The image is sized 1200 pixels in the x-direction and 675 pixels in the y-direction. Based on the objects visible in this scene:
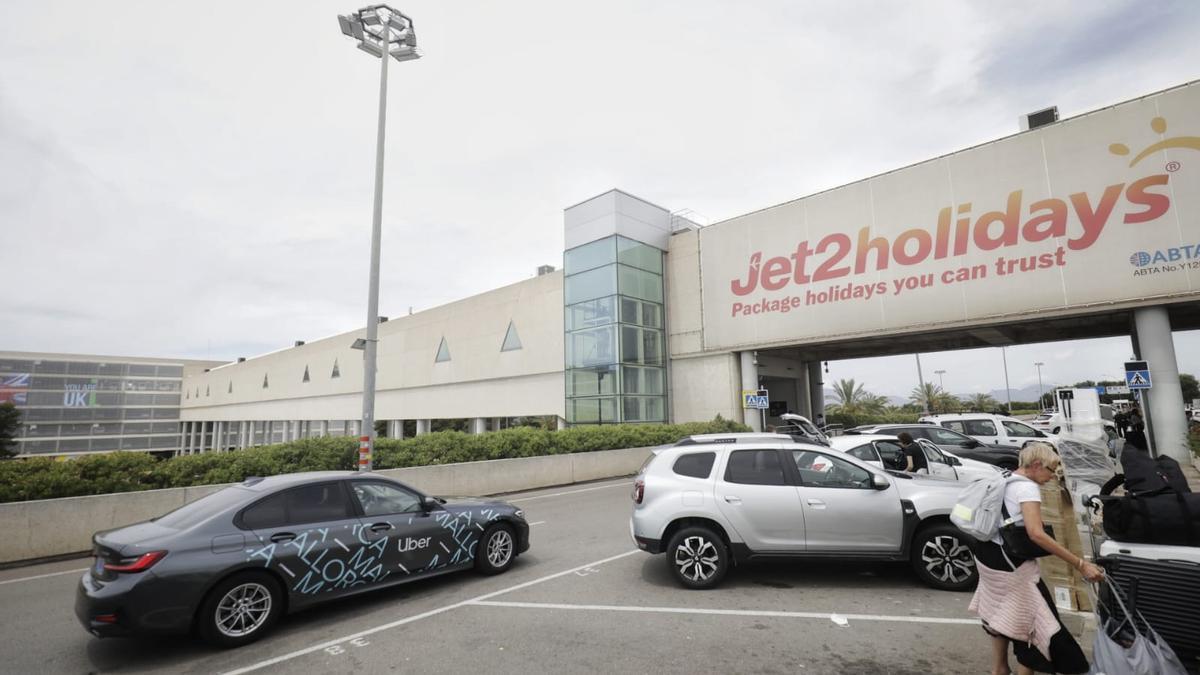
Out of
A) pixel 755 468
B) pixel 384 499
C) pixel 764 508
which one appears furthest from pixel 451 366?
pixel 764 508

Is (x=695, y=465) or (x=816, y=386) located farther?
(x=816, y=386)

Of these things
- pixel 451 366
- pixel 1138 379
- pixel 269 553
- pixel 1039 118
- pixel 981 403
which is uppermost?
pixel 1039 118

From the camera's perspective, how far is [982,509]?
12.1ft

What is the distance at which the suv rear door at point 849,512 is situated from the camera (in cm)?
604

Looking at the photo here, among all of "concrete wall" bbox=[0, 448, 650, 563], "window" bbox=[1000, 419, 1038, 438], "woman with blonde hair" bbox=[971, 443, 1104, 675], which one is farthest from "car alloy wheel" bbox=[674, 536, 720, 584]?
"window" bbox=[1000, 419, 1038, 438]

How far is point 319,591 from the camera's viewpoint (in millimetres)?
5594

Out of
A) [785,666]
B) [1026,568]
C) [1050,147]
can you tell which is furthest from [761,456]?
[1050,147]

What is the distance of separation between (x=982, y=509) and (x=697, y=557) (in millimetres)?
3372

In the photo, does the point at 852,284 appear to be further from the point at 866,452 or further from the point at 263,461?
the point at 263,461

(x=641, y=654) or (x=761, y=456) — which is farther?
(x=761, y=456)

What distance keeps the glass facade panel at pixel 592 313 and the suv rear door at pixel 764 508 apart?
786 inches

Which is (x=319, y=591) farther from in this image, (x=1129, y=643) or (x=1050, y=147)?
(x=1050, y=147)

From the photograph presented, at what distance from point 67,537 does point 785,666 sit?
11.7m

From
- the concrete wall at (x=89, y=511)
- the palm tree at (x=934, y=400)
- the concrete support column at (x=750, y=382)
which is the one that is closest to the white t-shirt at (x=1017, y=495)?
the concrete wall at (x=89, y=511)
